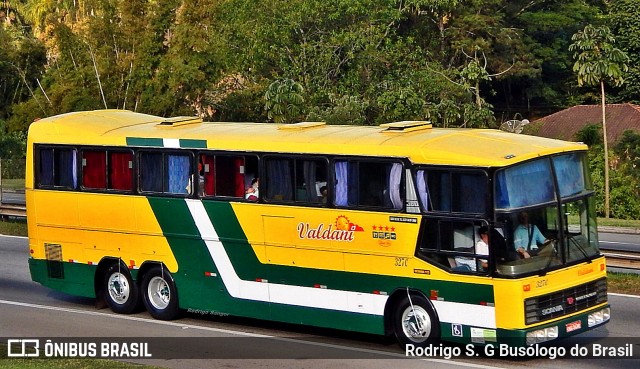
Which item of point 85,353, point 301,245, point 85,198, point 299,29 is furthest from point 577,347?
point 299,29

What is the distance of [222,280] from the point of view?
720 inches

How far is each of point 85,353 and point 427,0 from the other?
5081 centimetres

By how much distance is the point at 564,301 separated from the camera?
15.3 meters

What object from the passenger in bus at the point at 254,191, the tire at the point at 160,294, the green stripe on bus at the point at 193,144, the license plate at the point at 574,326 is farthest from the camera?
the tire at the point at 160,294

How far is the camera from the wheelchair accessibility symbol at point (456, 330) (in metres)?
15.3

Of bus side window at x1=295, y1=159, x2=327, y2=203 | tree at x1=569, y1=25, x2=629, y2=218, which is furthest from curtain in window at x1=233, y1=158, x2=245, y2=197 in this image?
tree at x1=569, y1=25, x2=629, y2=218

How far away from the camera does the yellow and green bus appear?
1507 cm

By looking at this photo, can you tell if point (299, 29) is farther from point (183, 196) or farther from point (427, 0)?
point (183, 196)

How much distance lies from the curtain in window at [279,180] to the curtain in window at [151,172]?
241 centimetres

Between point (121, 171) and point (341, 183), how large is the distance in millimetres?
4806

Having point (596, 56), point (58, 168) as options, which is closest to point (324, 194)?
point (58, 168)

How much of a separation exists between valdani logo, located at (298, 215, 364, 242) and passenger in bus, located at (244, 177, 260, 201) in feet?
3.29

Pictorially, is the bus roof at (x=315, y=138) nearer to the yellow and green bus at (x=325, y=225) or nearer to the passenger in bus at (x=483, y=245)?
the yellow and green bus at (x=325, y=225)

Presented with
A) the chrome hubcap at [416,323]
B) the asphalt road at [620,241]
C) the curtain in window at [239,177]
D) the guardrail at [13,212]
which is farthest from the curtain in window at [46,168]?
the asphalt road at [620,241]
